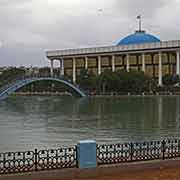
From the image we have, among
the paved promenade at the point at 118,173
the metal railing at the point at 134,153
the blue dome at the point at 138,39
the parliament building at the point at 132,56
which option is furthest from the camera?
the blue dome at the point at 138,39

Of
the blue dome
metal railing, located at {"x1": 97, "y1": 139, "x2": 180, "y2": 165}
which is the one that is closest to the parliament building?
the blue dome

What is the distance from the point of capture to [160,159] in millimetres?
10477

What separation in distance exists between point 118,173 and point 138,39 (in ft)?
286

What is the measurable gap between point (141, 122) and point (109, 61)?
75.9m

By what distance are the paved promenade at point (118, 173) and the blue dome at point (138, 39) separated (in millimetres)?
85050

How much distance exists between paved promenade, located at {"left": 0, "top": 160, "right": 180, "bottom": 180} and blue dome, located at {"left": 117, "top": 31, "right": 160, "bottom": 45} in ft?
279

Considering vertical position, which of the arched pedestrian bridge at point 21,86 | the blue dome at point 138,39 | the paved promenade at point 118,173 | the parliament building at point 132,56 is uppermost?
the blue dome at point 138,39

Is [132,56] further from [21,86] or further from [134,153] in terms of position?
[134,153]

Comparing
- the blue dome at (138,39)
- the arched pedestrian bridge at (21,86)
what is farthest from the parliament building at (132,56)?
the arched pedestrian bridge at (21,86)

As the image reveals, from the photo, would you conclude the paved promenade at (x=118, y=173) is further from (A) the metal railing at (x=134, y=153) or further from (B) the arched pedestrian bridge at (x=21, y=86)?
(B) the arched pedestrian bridge at (x=21, y=86)

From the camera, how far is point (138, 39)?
95.3m

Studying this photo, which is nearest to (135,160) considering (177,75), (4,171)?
(4,171)

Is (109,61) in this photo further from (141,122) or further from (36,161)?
(36,161)

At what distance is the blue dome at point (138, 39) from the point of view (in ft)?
311
